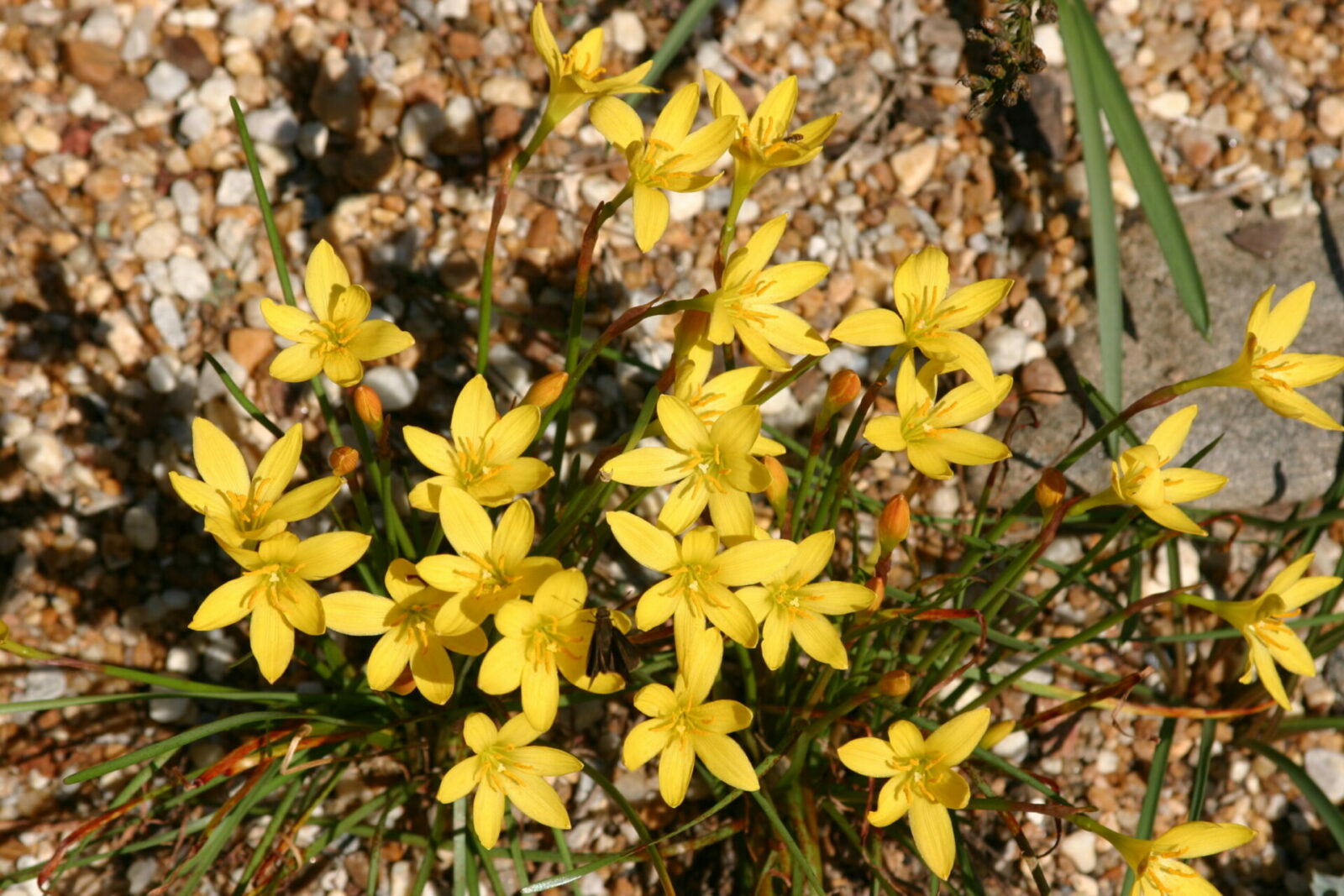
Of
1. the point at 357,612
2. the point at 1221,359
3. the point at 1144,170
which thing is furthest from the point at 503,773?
the point at 1221,359

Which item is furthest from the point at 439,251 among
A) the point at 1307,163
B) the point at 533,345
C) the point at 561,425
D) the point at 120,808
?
the point at 1307,163

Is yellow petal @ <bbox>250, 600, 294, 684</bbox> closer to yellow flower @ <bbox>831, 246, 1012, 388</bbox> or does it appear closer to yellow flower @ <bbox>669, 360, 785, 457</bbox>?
yellow flower @ <bbox>669, 360, 785, 457</bbox>

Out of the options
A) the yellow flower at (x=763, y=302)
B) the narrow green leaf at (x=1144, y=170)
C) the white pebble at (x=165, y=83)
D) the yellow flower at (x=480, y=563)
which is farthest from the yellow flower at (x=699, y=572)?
the white pebble at (x=165, y=83)

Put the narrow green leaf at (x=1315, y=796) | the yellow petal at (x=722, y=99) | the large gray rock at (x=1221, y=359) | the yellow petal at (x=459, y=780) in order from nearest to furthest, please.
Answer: the yellow petal at (x=459, y=780)
the yellow petal at (x=722, y=99)
the narrow green leaf at (x=1315, y=796)
the large gray rock at (x=1221, y=359)

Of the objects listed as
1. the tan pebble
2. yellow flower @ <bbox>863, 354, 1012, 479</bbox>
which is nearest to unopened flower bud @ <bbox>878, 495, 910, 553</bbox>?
yellow flower @ <bbox>863, 354, 1012, 479</bbox>

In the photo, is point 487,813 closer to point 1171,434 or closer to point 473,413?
point 473,413

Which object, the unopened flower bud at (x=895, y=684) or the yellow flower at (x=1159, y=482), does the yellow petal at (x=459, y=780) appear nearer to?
the unopened flower bud at (x=895, y=684)
